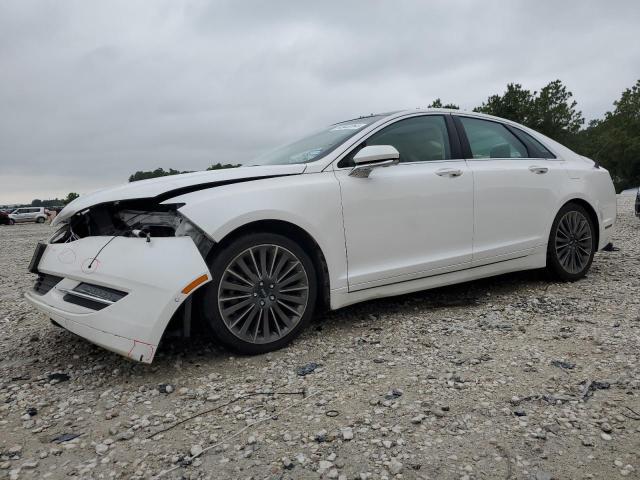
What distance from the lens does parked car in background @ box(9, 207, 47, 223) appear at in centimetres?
4050

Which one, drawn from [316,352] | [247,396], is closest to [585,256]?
[316,352]

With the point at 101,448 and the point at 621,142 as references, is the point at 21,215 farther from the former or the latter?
the point at 621,142

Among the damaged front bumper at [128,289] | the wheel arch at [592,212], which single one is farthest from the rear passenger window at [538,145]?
the damaged front bumper at [128,289]

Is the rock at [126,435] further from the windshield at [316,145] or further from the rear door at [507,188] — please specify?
the rear door at [507,188]

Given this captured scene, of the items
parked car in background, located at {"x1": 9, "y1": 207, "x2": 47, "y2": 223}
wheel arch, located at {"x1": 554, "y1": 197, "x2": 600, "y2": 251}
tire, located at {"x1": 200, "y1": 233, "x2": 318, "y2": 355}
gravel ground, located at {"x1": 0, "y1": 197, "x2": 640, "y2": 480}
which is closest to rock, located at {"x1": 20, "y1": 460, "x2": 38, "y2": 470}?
gravel ground, located at {"x1": 0, "y1": 197, "x2": 640, "y2": 480}

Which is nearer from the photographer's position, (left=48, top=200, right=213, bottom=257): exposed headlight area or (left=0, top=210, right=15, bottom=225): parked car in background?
(left=48, top=200, right=213, bottom=257): exposed headlight area

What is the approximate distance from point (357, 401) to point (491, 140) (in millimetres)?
2944

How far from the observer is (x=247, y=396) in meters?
2.62

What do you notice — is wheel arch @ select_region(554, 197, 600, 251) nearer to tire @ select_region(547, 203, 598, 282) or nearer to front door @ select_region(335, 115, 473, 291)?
tire @ select_region(547, 203, 598, 282)

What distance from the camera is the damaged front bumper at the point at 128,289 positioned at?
2697mm

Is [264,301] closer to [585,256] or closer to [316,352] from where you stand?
[316,352]

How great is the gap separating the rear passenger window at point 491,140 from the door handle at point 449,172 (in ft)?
1.18

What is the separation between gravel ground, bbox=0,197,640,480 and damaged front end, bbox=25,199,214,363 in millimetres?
364

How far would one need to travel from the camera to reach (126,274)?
9.04 feet
